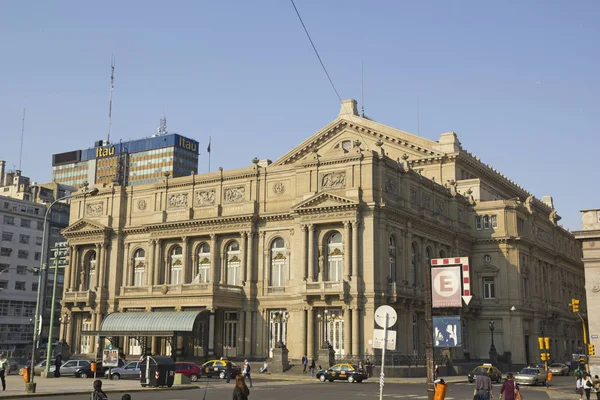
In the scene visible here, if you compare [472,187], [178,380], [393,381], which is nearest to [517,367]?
[472,187]

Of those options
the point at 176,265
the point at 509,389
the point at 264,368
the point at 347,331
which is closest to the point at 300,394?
the point at 509,389

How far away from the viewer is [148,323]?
6531 cm

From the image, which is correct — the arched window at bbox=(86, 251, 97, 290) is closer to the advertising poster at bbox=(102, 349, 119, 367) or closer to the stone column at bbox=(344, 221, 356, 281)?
the advertising poster at bbox=(102, 349, 119, 367)

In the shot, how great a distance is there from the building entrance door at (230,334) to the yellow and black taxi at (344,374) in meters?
17.4

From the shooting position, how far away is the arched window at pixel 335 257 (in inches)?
2491

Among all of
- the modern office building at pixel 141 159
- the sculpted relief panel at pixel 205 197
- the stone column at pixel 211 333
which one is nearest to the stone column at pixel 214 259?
the sculpted relief panel at pixel 205 197

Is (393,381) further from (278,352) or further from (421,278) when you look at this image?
(421,278)

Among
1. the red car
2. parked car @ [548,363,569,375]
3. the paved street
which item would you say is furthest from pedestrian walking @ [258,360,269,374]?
parked car @ [548,363,569,375]

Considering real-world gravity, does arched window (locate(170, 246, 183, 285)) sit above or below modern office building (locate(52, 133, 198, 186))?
below

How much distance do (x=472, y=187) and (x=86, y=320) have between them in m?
44.4

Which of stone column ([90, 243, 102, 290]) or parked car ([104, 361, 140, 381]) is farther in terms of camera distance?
stone column ([90, 243, 102, 290])

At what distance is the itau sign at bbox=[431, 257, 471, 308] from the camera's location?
20.9 m

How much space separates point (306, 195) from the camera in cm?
6462

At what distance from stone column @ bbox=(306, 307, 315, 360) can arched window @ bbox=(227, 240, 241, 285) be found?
993 cm
